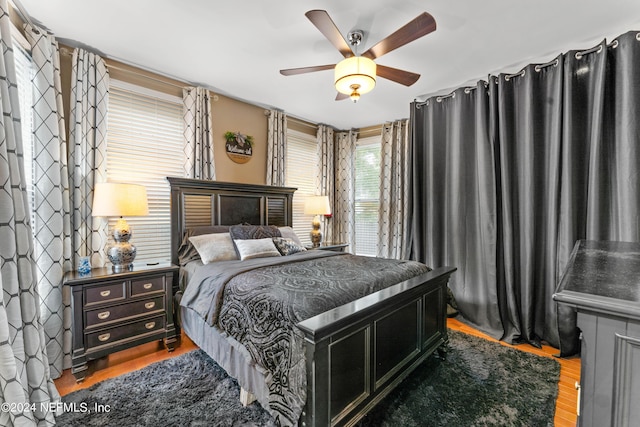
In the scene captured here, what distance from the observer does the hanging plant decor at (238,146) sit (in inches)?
140

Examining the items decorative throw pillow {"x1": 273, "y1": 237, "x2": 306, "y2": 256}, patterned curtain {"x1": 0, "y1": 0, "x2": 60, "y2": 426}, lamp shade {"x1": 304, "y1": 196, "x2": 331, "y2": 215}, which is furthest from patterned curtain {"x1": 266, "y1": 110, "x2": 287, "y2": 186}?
patterned curtain {"x1": 0, "y1": 0, "x2": 60, "y2": 426}

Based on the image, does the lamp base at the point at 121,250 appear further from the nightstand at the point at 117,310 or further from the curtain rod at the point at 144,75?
the curtain rod at the point at 144,75

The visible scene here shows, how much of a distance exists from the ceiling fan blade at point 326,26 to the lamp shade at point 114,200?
6.52 ft

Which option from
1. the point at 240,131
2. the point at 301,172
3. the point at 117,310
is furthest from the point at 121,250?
the point at 301,172

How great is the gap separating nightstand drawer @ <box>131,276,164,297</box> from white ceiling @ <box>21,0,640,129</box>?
2058 mm

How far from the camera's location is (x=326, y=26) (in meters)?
1.79

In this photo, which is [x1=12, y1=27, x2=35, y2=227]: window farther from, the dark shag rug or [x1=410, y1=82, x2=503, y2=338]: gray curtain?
[x1=410, y1=82, x2=503, y2=338]: gray curtain

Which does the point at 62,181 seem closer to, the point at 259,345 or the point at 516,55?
the point at 259,345

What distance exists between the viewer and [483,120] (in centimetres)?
302

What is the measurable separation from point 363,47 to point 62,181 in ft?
9.06

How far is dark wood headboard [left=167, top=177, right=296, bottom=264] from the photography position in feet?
9.62

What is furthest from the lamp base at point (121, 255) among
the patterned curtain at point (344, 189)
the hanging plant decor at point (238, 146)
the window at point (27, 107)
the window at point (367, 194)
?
the window at point (367, 194)

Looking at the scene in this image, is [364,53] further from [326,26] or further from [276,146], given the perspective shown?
[276,146]

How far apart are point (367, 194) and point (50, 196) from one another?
3879mm
